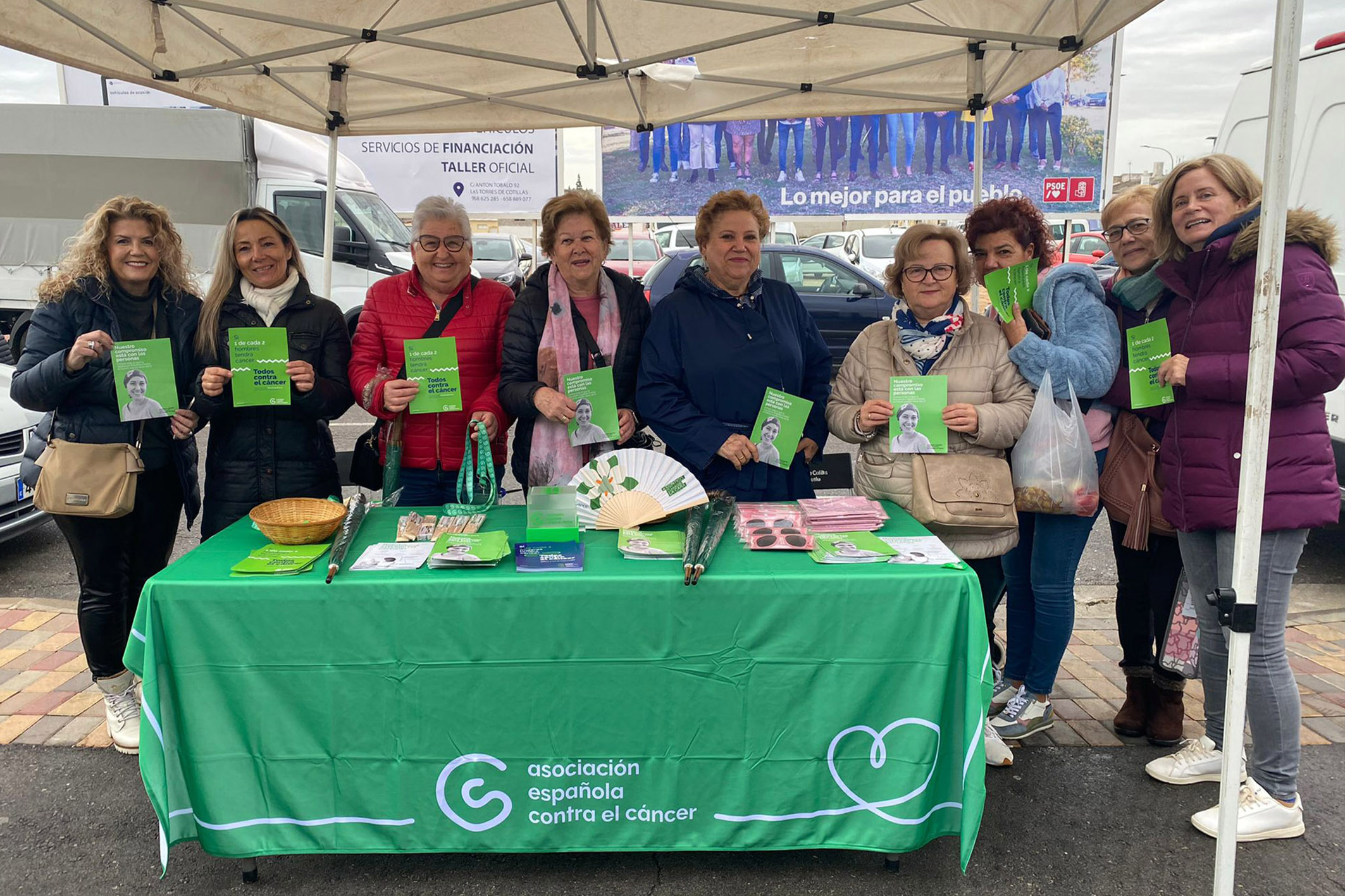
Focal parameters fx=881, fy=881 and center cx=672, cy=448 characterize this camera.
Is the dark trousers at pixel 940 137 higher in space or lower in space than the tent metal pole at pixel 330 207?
higher

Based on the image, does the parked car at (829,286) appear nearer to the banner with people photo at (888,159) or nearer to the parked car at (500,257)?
the parked car at (500,257)

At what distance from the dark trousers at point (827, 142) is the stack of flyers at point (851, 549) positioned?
42.9 feet

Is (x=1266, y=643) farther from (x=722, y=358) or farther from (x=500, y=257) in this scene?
(x=500, y=257)

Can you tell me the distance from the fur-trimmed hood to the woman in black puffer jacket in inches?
→ 105

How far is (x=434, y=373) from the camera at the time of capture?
275cm

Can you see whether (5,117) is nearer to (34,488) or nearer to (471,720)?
(34,488)

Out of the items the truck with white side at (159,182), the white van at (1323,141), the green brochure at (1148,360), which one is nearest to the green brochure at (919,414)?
the green brochure at (1148,360)

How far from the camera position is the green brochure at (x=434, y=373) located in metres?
2.72

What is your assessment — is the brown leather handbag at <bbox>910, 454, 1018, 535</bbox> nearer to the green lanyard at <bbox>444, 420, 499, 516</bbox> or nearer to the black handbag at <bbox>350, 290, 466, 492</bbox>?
the green lanyard at <bbox>444, 420, 499, 516</bbox>

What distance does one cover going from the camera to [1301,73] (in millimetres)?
4906

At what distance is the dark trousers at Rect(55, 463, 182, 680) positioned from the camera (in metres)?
2.87

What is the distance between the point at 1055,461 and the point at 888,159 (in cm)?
1291

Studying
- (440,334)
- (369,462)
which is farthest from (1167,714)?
(369,462)

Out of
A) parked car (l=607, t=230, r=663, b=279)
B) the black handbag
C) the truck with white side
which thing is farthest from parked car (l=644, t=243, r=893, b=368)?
the black handbag
